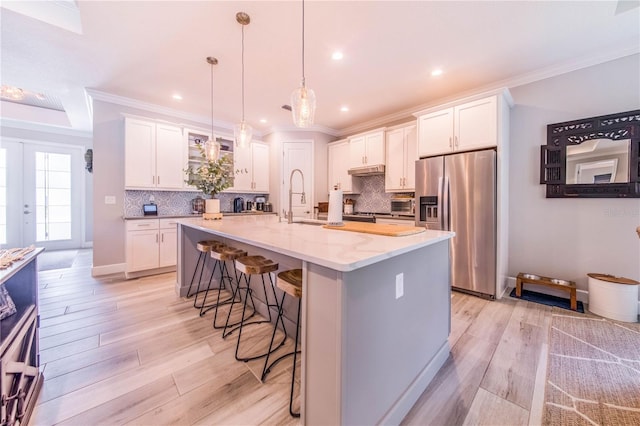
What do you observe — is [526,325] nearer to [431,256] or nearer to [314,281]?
[431,256]

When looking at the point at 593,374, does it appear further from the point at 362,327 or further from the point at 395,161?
the point at 395,161

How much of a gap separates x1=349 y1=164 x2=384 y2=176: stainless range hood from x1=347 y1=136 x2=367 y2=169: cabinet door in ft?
0.29

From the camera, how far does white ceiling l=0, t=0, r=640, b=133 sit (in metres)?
2.11

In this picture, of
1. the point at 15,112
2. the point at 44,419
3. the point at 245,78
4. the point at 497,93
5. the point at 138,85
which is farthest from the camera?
the point at 15,112

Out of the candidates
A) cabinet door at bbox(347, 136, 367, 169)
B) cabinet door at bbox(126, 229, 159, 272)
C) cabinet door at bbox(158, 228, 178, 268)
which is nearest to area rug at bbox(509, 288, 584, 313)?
cabinet door at bbox(347, 136, 367, 169)

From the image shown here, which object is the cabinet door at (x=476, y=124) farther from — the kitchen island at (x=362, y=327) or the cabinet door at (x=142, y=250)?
the cabinet door at (x=142, y=250)

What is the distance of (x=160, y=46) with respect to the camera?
2.60 m

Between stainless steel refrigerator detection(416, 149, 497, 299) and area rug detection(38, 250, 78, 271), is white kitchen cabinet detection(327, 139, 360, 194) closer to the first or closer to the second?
stainless steel refrigerator detection(416, 149, 497, 299)

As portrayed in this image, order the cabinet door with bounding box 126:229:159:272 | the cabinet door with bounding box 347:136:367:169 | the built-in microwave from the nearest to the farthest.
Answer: the cabinet door with bounding box 126:229:159:272, the built-in microwave, the cabinet door with bounding box 347:136:367:169

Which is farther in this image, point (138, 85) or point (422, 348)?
point (138, 85)

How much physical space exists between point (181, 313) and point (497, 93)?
4246 mm

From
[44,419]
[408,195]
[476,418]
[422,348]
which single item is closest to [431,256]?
[422,348]

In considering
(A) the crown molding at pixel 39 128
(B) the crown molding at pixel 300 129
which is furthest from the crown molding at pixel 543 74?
(A) the crown molding at pixel 39 128

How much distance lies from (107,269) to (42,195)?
11.8 feet
